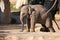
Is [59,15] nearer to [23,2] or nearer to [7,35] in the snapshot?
[23,2]

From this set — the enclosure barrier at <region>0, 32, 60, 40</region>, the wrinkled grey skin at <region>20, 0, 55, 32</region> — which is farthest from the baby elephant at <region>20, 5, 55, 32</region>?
the enclosure barrier at <region>0, 32, 60, 40</region>

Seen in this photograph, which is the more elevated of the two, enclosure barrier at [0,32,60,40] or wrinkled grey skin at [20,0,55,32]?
enclosure barrier at [0,32,60,40]

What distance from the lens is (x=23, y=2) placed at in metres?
8.01

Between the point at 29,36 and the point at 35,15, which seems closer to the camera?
the point at 29,36

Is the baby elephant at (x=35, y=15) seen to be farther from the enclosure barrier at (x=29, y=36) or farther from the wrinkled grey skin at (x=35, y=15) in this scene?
the enclosure barrier at (x=29, y=36)

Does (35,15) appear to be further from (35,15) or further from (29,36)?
(29,36)

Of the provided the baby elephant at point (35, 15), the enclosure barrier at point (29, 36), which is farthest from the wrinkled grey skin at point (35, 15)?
the enclosure barrier at point (29, 36)

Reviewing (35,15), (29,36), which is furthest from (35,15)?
(29,36)

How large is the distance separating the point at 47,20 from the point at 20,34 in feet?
7.41

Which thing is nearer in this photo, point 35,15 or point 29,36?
point 29,36

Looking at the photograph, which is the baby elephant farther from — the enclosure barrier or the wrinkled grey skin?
the enclosure barrier

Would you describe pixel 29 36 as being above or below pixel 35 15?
above

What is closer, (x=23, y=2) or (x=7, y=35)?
(x=7, y=35)

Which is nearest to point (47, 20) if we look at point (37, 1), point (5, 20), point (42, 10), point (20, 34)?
point (42, 10)
